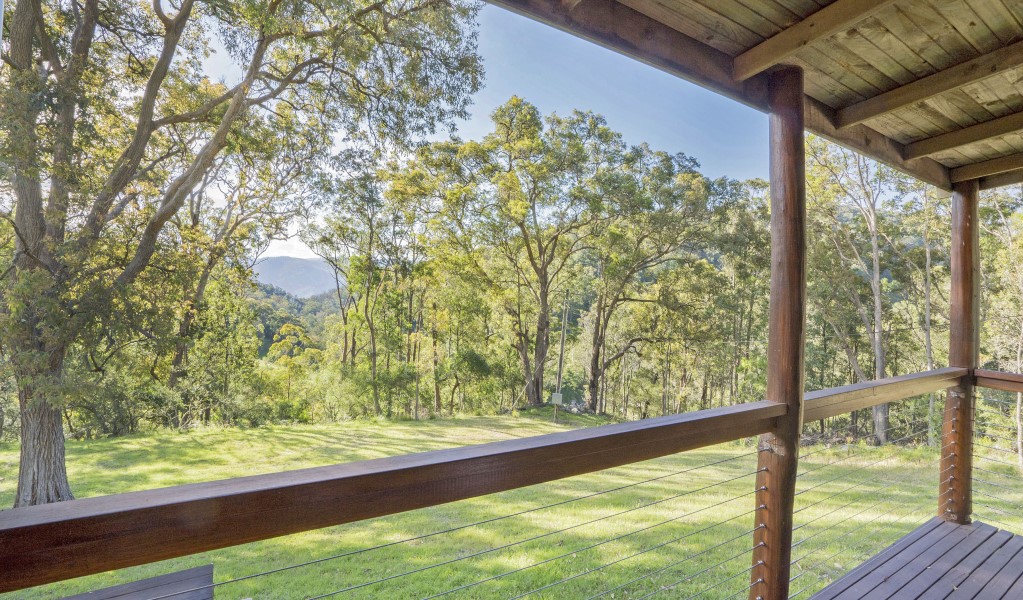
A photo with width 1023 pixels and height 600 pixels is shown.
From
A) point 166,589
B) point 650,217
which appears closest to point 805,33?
point 166,589

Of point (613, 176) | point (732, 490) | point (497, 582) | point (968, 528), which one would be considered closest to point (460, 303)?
point (613, 176)

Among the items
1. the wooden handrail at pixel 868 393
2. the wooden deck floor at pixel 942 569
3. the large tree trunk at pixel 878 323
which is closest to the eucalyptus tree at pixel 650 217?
the large tree trunk at pixel 878 323

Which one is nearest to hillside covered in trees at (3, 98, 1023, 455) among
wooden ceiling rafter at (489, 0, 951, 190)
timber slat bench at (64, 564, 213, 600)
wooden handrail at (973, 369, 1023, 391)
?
timber slat bench at (64, 564, 213, 600)

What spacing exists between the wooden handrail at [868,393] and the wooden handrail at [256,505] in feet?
3.14

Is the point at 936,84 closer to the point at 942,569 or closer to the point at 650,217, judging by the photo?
the point at 942,569

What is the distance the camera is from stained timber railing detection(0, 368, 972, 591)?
57 centimetres

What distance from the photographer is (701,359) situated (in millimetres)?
14891

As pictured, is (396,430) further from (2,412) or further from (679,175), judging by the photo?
(679,175)

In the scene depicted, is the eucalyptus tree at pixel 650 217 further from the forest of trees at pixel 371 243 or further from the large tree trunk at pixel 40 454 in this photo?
the large tree trunk at pixel 40 454

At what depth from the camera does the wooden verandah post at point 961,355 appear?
2.24 metres

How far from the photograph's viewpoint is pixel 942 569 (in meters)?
1.84

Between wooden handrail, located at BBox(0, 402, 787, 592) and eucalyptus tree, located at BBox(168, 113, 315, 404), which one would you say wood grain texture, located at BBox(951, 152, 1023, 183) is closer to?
wooden handrail, located at BBox(0, 402, 787, 592)

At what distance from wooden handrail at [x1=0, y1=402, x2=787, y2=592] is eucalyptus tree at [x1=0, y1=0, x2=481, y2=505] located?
17.5 ft

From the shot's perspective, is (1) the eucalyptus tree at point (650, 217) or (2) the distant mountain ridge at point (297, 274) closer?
(2) the distant mountain ridge at point (297, 274)
